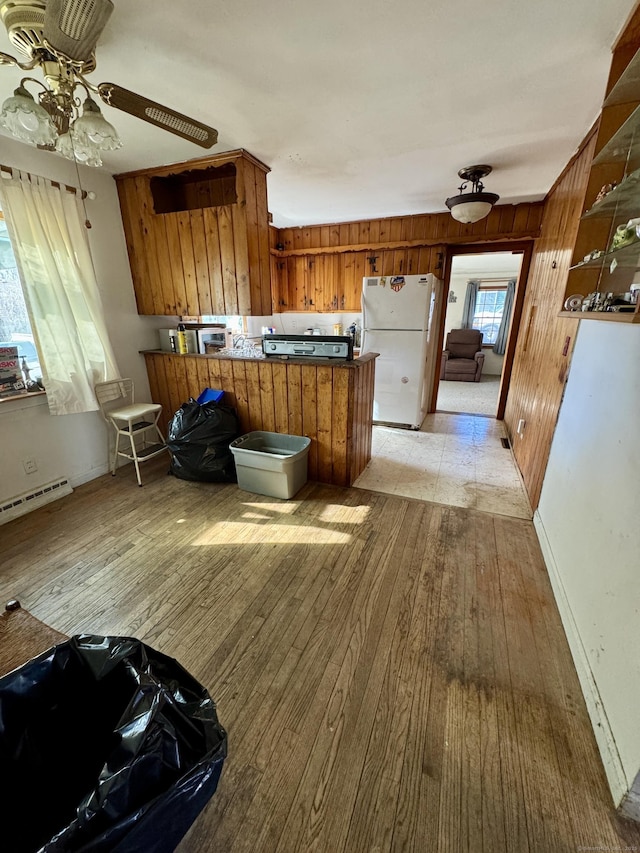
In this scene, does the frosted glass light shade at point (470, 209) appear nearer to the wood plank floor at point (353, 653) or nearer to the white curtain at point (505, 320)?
the wood plank floor at point (353, 653)

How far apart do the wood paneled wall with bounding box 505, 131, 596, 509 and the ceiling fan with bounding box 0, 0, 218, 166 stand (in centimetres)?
226

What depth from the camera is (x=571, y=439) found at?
1.83 m

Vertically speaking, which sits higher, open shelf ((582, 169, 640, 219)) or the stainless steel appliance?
open shelf ((582, 169, 640, 219))

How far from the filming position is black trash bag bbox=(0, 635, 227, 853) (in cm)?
63

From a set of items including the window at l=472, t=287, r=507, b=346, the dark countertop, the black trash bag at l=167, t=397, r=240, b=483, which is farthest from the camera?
the window at l=472, t=287, r=507, b=346

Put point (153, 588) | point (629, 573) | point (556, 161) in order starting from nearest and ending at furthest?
point (629, 573) → point (153, 588) → point (556, 161)

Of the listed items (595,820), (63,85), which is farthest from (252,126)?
(595,820)

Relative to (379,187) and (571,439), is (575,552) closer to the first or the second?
(571,439)

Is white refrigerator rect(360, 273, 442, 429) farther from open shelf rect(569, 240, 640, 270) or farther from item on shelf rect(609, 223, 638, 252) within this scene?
item on shelf rect(609, 223, 638, 252)

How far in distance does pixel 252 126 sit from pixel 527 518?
116 inches

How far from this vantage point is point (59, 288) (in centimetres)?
239

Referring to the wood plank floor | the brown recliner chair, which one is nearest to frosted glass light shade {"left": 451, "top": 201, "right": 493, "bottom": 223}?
the wood plank floor

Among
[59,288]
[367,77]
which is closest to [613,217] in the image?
[367,77]

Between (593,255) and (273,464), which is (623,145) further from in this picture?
(273,464)
